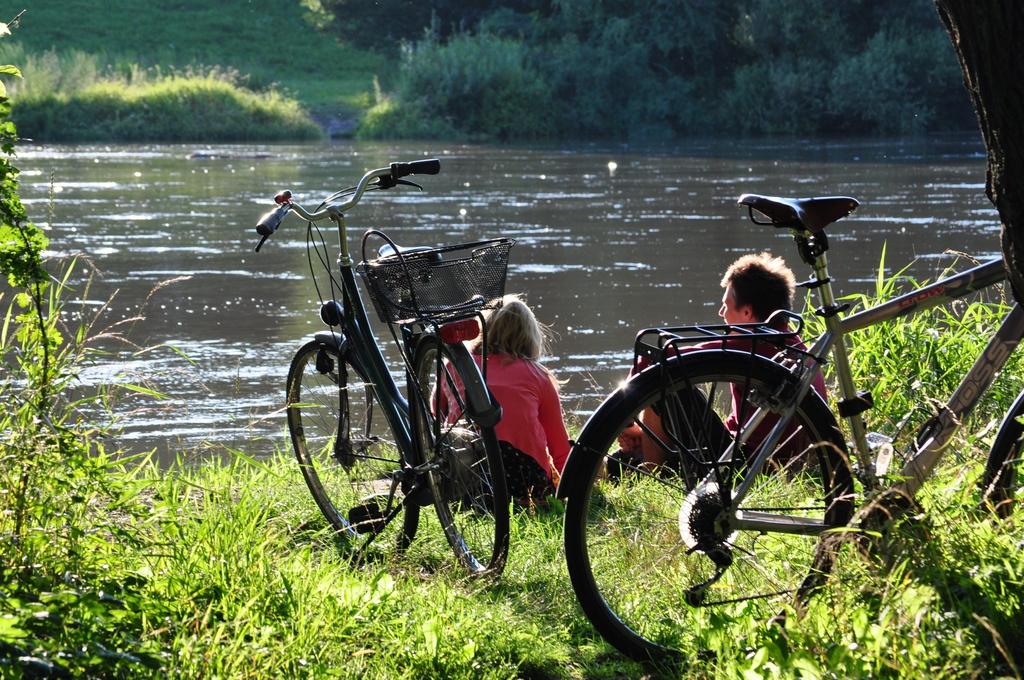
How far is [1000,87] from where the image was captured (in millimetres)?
3002

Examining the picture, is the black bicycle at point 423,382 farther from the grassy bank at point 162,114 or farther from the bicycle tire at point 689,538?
the grassy bank at point 162,114

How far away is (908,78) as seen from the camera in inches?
1523

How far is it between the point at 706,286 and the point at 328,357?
8.51m

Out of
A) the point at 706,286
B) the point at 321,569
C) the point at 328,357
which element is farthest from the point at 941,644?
the point at 706,286

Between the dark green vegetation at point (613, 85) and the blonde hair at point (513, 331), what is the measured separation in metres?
33.0

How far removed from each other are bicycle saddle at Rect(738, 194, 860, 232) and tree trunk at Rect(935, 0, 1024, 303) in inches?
15.9

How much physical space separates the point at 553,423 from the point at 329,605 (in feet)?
7.18

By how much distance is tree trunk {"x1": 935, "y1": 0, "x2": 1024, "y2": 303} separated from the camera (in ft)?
9.70

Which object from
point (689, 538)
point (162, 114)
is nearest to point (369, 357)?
point (689, 538)

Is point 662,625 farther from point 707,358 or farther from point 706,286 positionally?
point 706,286

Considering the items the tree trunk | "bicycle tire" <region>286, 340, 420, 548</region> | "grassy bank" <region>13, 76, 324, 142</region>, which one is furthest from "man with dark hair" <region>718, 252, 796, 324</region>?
"grassy bank" <region>13, 76, 324, 142</region>

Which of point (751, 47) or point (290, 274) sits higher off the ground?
point (751, 47)

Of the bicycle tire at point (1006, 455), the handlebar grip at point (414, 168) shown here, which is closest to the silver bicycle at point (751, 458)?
the bicycle tire at point (1006, 455)

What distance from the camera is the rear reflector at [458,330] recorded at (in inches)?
158
